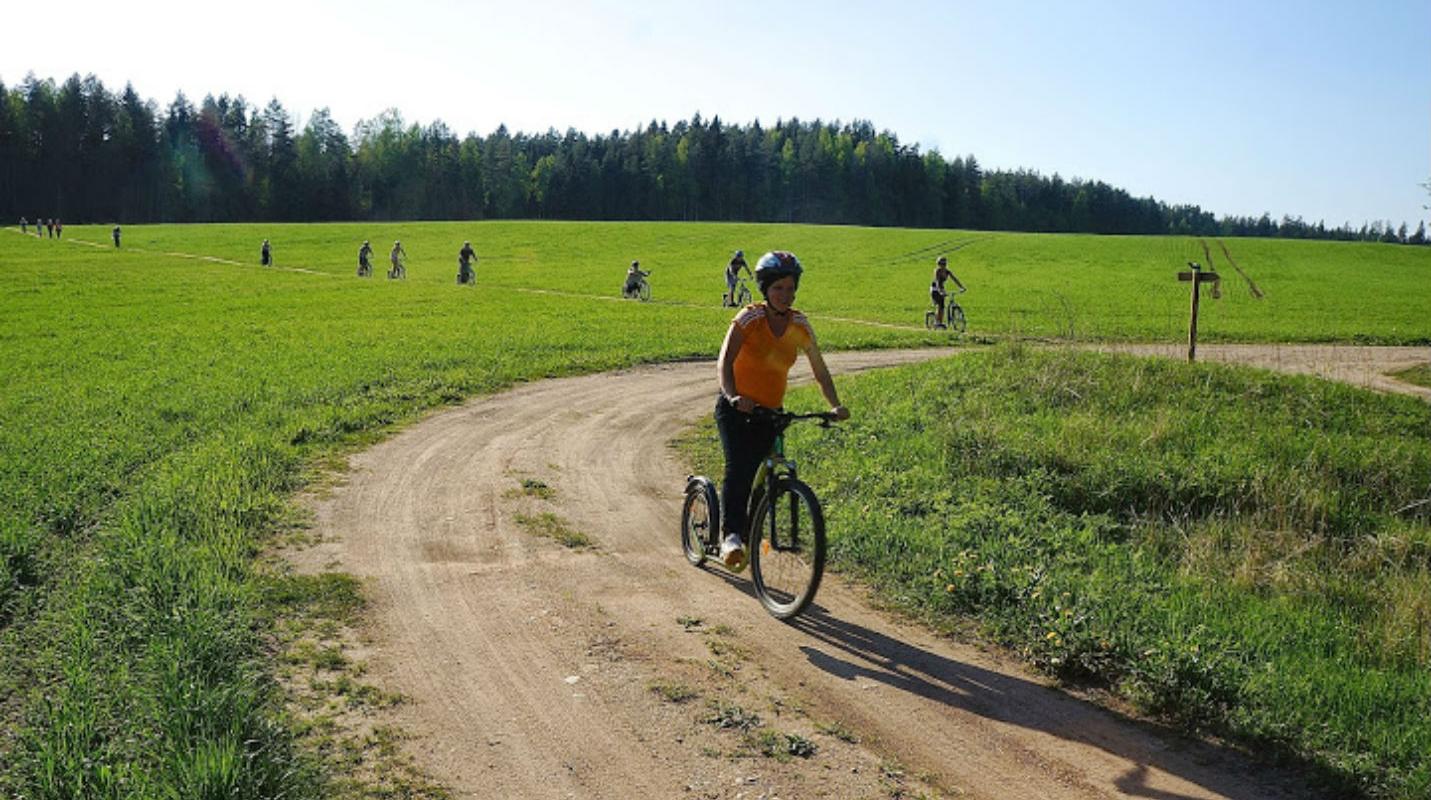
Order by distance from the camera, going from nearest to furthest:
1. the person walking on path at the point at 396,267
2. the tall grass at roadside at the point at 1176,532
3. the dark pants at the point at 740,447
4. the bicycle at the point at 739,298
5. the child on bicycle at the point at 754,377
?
1. the tall grass at roadside at the point at 1176,532
2. the child on bicycle at the point at 754,377
3. the dark pants at the point at 740,447
4. the bicycle at the point at 739,298
5. the person walking on path at the point at 396,267

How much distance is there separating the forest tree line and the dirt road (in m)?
125

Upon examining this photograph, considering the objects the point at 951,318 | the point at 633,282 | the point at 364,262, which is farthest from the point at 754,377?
the point at 364,262

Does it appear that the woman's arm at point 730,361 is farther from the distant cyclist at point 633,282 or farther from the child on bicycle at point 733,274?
the distant cyclist at point 633,282

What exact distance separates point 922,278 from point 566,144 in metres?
116

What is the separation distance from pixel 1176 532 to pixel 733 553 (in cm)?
438

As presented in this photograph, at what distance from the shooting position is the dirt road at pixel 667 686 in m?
4.69

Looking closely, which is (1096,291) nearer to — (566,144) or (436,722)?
(436,722)

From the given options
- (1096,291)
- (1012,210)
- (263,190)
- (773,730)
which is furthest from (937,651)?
(1012,210)

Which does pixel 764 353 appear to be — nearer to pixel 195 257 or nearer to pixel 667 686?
pixel 667 686

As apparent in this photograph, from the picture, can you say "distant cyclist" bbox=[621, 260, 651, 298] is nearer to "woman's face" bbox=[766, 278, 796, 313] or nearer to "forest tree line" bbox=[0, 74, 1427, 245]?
"woman's face" bbox=[766, 278, 796, 313]

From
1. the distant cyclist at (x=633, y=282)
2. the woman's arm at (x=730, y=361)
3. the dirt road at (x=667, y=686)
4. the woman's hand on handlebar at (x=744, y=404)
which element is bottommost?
the dirt road at (x=667, y=686)

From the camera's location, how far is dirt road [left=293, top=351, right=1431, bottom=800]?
4.69m

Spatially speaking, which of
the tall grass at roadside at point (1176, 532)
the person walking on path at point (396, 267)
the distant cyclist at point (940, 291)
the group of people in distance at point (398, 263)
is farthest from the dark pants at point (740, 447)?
the person walking on path at point (396, 267)

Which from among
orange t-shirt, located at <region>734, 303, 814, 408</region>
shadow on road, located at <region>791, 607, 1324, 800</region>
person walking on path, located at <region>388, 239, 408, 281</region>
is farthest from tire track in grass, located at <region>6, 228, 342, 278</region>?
shadow on road, located at <region>791, 607, 1324, 800</region>
